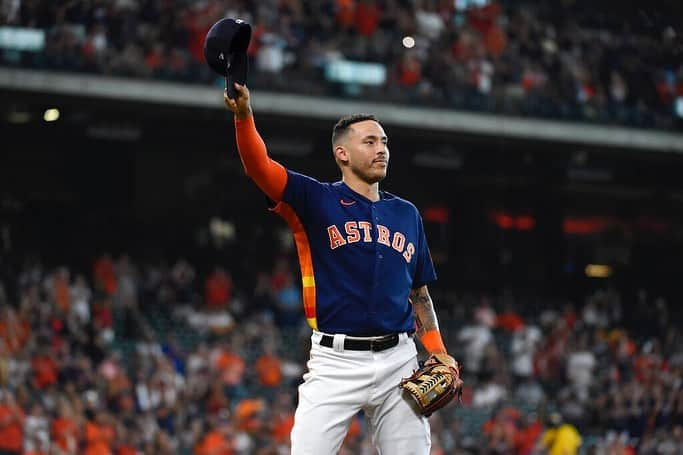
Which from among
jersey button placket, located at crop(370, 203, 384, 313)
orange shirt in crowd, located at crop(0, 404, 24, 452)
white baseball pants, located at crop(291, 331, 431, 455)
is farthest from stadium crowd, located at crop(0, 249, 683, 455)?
jersey button placket, located at crop(370, 203, 384, 313)

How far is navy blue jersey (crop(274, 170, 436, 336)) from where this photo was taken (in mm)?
5102

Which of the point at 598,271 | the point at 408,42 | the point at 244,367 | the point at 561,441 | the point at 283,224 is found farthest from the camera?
the point at 598,271

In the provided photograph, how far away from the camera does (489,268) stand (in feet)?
69.8

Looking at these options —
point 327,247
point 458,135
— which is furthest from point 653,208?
point 327,247

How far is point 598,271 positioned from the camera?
21.9 m

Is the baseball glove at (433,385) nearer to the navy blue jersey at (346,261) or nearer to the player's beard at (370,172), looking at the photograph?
the navy blue jersey at (346,261)

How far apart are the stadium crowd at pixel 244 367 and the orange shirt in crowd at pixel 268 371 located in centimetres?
2

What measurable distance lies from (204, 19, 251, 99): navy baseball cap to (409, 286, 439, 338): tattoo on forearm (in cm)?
130

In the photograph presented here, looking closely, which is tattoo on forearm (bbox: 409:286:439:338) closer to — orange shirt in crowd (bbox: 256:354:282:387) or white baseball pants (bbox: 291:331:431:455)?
white baseball pants (bbox: 291:331:431:455)

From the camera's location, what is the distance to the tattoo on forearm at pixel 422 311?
543 centimetres

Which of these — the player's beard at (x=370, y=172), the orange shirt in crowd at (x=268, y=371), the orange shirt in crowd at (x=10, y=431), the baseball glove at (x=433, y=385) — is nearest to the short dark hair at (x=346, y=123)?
the player's beard at (x=370, y=172)

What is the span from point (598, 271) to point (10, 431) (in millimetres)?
12577

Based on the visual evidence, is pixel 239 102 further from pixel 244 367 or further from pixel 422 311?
pixel 244 367

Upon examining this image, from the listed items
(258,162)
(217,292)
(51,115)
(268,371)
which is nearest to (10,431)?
(268,371)
